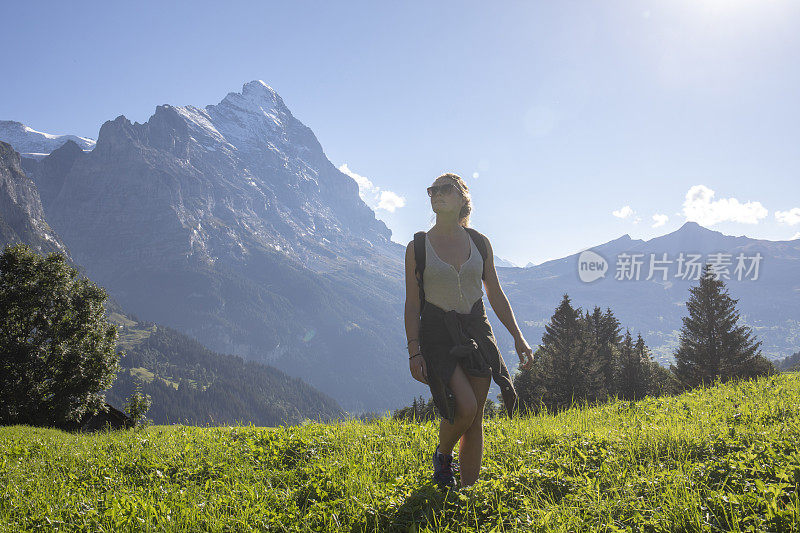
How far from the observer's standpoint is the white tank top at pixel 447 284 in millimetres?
4133

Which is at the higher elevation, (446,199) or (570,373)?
(446,199)

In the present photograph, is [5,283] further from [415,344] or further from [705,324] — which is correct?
[705,324]

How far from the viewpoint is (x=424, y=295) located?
13.7ft

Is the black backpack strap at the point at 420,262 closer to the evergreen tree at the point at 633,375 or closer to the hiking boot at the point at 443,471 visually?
the hiking boot at the point at 443,471

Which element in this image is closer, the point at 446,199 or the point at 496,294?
A: the point at 446,199

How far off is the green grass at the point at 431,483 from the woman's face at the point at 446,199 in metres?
2.80

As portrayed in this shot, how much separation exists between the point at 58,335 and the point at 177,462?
103 feet

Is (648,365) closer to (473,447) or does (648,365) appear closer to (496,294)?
(496,294)

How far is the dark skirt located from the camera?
12.7 ft

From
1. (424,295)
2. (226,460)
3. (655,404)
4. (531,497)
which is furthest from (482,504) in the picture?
(655,404)

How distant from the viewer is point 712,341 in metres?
35.0

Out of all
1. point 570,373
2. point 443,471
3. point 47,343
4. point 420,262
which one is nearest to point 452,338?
point 420,262

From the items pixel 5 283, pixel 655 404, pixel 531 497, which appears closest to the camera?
pixel 531 497

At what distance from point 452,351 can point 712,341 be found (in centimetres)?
4146
